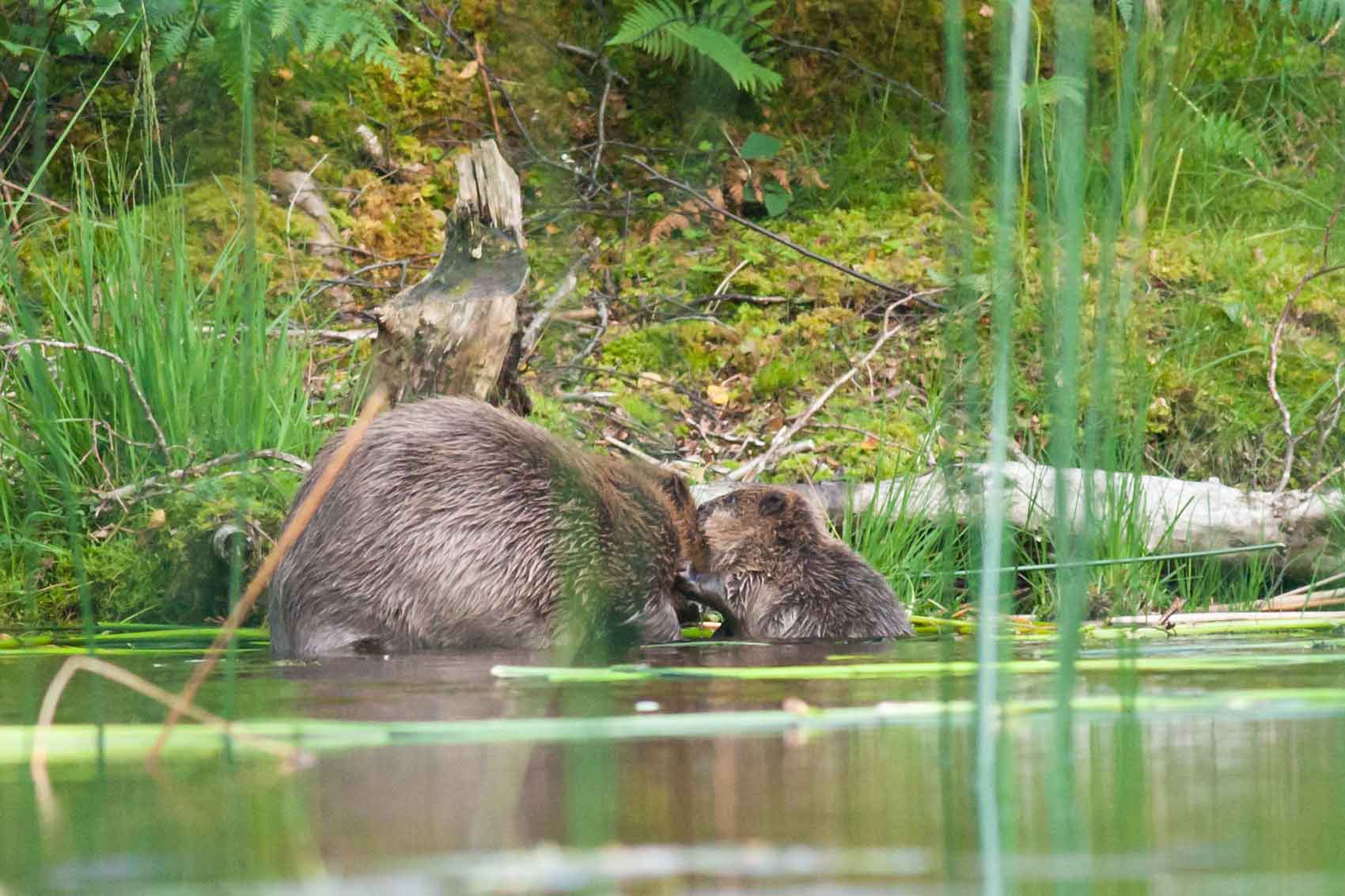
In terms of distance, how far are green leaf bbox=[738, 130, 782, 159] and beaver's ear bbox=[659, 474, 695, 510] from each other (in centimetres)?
385

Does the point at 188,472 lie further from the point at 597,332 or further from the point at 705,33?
the point at 705,33

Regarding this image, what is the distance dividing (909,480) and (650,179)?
3.67 m

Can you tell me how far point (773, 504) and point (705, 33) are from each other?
3405 mm

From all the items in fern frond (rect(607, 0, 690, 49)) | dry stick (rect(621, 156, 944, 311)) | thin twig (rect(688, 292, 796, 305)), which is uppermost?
fern frond (rect(607, 0, 690, 49))

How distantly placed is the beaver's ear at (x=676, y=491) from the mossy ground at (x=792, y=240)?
0.78m

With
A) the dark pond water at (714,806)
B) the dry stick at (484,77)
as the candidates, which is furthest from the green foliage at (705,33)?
the dark pond water at (714,806)

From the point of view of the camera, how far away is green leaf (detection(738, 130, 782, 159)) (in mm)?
7957

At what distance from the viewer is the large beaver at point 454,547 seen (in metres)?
3.70

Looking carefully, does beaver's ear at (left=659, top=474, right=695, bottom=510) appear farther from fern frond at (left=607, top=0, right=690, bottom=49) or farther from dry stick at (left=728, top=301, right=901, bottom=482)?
fern frond at (left=607, top=0, right=690, bottom=49)

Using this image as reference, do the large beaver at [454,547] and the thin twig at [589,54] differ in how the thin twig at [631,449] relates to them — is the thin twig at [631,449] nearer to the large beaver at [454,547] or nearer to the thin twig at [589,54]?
the large beaver at [454,547]

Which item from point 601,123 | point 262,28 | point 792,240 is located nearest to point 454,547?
point 262,28

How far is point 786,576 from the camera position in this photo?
4363mm

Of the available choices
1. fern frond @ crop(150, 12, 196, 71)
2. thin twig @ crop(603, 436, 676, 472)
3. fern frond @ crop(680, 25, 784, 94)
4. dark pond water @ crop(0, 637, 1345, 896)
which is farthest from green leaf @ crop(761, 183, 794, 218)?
dark pond water @ crop(0, 637, 1345, 896)

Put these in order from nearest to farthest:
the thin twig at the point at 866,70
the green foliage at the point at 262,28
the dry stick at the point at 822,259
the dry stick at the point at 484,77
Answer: the green foliage at the point at 262,28 < the dry stick at the point at 822,259 < the dry stick at the point at 484,77 < the thin twig at the point at 866,70
